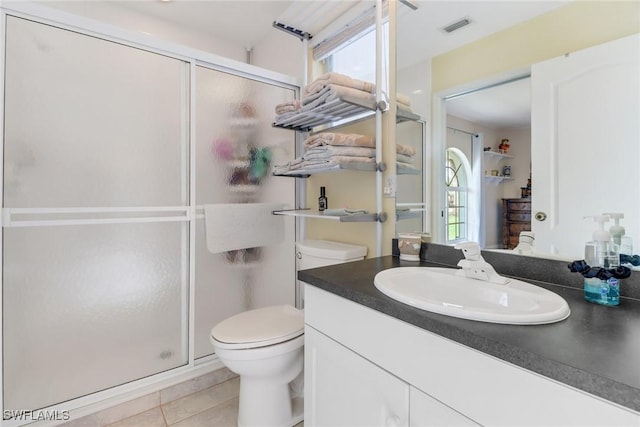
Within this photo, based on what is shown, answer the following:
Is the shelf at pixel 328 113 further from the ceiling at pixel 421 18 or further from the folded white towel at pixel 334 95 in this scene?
the ceiling at pixel 421 18

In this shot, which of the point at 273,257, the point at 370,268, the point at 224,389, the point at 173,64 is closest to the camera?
the point at 370,268

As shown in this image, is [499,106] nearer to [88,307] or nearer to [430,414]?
[430,414]

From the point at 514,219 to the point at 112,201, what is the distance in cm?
177

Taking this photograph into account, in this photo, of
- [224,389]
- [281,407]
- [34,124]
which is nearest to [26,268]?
[34,124]

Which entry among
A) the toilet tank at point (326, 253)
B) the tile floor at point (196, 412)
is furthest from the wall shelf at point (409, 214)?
the tile floor at point (196, 412)

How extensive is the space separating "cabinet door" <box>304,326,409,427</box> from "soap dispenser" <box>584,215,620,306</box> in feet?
1.76

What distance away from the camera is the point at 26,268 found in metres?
1.34

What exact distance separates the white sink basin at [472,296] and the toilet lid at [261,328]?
1.93ft

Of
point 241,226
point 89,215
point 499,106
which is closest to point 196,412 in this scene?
point 241,226

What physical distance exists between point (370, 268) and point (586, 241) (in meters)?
0.66

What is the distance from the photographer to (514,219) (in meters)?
1.04

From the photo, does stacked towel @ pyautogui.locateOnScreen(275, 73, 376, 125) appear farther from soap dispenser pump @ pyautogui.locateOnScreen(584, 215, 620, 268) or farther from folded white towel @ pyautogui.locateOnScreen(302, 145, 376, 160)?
soap dispenser pump @ pyautogui.locateOnScreen(584, 215, 620, 268)

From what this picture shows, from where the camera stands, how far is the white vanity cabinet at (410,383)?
0.52m

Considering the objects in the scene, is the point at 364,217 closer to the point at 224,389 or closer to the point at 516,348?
the point at 516,348
